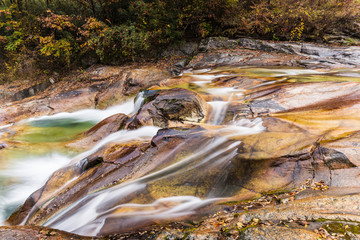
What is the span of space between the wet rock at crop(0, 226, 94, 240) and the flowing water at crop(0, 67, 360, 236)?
0.34 metres

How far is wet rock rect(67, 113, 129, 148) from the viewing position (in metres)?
5.39

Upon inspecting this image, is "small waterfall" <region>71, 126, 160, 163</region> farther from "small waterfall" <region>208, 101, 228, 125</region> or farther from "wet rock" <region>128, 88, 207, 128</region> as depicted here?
"small waterfall" <region>208, 101, 228, 125</region>

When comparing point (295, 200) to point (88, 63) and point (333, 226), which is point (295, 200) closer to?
point (333, 226)

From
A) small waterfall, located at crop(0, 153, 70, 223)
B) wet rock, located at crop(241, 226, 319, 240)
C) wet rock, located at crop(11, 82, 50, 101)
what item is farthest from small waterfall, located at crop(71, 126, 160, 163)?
wet rock, located at crop(11, 82, 50, 101)

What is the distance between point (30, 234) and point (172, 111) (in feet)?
11.1

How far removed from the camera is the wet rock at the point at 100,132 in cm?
539

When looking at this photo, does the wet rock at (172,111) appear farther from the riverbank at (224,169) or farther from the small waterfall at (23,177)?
the small waterfall at (23,177)

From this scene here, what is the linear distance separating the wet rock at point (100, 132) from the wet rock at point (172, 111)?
1.81 feet

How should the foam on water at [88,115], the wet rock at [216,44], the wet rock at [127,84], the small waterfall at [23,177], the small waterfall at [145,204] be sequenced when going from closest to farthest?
the small waterfall at [145,204] → the small waterfall at [23,177] → the foam on water at [88,115] → the wet rock at [127,84] → the wet rock at [216,44]

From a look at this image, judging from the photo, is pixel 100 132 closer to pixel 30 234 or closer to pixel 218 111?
pixel 218 111

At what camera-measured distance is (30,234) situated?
2342mm

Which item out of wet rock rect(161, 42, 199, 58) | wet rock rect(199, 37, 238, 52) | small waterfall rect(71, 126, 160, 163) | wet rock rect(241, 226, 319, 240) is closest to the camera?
wet rock rect(241, 226, 319, 240)

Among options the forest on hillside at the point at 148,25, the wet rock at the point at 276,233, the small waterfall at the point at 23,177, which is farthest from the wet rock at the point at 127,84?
the wet rock at the point at 276,233

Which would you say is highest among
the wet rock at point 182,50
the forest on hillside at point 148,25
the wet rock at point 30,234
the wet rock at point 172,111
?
the forest on hillside at point 148,25
